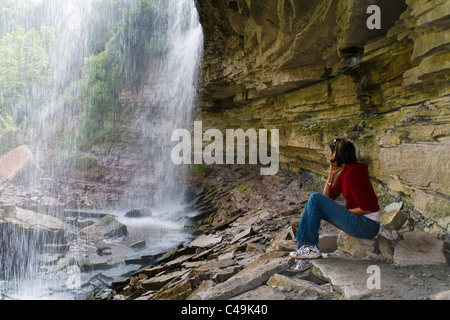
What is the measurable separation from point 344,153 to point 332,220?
2.34 ft

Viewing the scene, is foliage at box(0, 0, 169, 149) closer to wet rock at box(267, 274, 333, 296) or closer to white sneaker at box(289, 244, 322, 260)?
white sneaker at box(289, 244, 322, 260)

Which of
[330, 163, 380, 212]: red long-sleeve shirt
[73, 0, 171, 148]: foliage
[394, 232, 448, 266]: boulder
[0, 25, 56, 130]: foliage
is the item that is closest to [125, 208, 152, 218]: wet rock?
[73, 0, 171, 148]: foliage

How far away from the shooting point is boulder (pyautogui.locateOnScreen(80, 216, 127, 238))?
10023mm

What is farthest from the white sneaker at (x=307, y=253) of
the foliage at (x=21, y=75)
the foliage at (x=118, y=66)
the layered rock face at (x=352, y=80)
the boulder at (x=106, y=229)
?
the foliage at (x=21, y=75)

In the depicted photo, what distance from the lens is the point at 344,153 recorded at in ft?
11.1

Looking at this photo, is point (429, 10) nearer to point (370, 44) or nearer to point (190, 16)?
point (370, 44)

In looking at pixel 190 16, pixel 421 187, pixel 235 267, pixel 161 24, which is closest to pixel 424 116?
pixel 421 187

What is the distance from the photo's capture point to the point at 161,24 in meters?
19.0

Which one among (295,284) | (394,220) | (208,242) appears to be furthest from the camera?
(208,242)

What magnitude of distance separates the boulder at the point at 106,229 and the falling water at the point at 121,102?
0.56 meters

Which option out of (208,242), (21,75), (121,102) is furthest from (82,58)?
(208,242)

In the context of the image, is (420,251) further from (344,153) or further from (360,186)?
(344,153)

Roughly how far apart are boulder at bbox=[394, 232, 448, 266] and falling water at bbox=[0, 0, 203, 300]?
7054mm

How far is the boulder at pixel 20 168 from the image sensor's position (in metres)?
16.4
